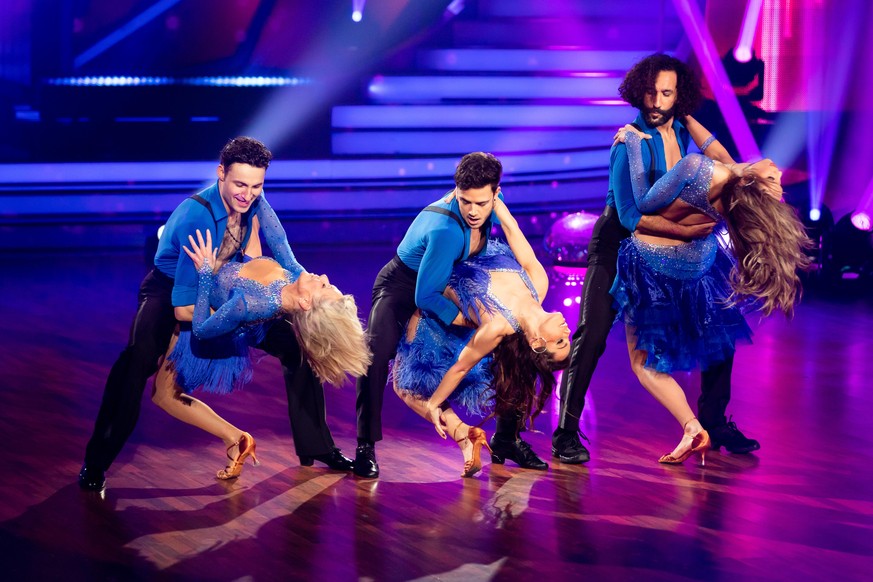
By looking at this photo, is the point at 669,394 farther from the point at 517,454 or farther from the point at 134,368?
the point at 134,368

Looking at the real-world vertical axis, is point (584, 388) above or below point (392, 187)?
below

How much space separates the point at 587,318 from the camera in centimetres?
407

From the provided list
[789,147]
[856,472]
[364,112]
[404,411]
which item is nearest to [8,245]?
[364,112]

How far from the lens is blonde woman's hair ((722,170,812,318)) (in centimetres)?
380

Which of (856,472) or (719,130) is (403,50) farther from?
(856,472)

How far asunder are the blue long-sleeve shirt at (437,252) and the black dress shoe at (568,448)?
2.04 feet

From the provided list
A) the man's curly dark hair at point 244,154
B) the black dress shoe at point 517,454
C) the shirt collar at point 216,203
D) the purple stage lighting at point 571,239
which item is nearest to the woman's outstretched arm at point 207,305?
the shirt collar at point 216,203

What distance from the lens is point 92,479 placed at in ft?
11.9

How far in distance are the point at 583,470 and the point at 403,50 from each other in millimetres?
6630

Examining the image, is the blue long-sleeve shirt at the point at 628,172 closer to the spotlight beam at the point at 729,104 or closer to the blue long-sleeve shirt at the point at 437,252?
the blue long-sleeve shirt at the point at 437,252

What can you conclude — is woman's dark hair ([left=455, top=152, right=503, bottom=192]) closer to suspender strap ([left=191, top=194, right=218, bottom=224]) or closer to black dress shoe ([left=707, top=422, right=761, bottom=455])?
suspender strap ([left=191, top=194, right=218, bottom=224])

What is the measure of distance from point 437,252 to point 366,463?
0.75 meters

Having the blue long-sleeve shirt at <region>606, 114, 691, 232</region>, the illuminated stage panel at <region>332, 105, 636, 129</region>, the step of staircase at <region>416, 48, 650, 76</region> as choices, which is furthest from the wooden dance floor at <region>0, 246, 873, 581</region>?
the step of staircase at <region>416, 48, 650, 76</region>

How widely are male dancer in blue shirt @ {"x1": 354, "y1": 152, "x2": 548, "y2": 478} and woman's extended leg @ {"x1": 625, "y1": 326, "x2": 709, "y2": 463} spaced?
0.47m
